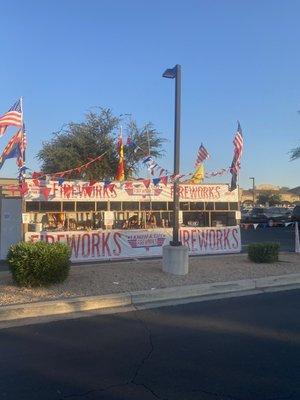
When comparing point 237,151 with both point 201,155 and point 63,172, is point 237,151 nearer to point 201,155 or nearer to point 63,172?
point 201,155

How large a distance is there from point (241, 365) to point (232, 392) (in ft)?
2.68

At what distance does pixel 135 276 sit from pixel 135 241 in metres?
4.30

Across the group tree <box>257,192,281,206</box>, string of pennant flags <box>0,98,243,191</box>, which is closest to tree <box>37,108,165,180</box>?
string of pennant flags <box>0,98,243,191</box>

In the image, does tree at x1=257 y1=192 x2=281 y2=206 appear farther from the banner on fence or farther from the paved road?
the paved road

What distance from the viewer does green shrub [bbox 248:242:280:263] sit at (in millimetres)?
13734

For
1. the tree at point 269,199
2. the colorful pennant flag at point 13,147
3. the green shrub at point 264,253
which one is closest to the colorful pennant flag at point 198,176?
the green shrub at point 264,253

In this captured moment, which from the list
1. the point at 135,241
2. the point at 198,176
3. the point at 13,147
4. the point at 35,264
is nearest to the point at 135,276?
the point at 35,264

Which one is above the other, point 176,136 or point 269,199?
point 269,199

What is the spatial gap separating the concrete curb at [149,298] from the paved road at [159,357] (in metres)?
0.65

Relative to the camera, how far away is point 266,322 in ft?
25.7

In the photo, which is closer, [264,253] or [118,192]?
[264,253]

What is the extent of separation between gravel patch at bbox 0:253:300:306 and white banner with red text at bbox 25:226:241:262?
1.62 meters

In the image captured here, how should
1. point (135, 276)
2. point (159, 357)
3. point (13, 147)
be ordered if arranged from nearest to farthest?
point (159, 357) < point (135, 276) < point (13, 147)

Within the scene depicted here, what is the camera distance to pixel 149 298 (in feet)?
31.6
